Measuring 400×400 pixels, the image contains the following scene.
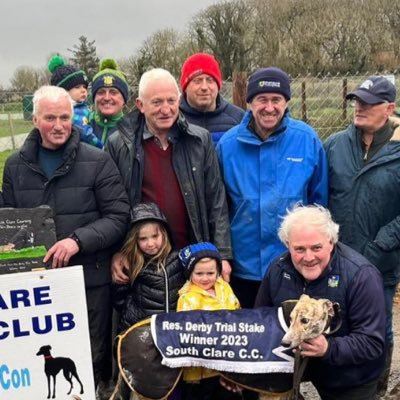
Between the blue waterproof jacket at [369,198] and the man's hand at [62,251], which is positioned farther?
the blue waterproof jacket at [369,198]

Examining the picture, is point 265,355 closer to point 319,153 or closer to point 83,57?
point 319,153

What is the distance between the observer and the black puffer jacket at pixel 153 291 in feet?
10.9

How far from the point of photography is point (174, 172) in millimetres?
3412

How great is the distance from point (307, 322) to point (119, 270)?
1.19 meters

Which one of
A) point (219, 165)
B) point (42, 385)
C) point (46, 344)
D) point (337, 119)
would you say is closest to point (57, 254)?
point (46, 344)

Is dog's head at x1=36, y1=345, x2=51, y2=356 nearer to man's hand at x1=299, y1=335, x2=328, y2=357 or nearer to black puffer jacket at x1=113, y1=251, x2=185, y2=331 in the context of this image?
black puffer jacket at x1=113, y1=251, x2=185, y2=331

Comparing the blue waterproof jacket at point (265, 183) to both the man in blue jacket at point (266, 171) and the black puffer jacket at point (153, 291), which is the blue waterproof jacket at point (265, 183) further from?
the black puffer jacket at point (153, 291)

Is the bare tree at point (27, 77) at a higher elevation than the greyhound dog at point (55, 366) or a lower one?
higher

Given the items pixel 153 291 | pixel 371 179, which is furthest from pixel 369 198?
pixel 153 291

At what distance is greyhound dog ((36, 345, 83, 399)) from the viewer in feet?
9.98

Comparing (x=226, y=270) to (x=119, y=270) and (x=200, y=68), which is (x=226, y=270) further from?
(x=200, y=68)

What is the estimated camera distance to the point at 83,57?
33.6 metres

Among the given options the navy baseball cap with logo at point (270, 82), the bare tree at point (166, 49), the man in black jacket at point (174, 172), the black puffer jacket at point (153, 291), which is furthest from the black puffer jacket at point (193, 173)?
the bare tree at point (166, 49)

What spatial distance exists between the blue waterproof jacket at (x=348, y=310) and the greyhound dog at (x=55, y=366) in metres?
1.08
